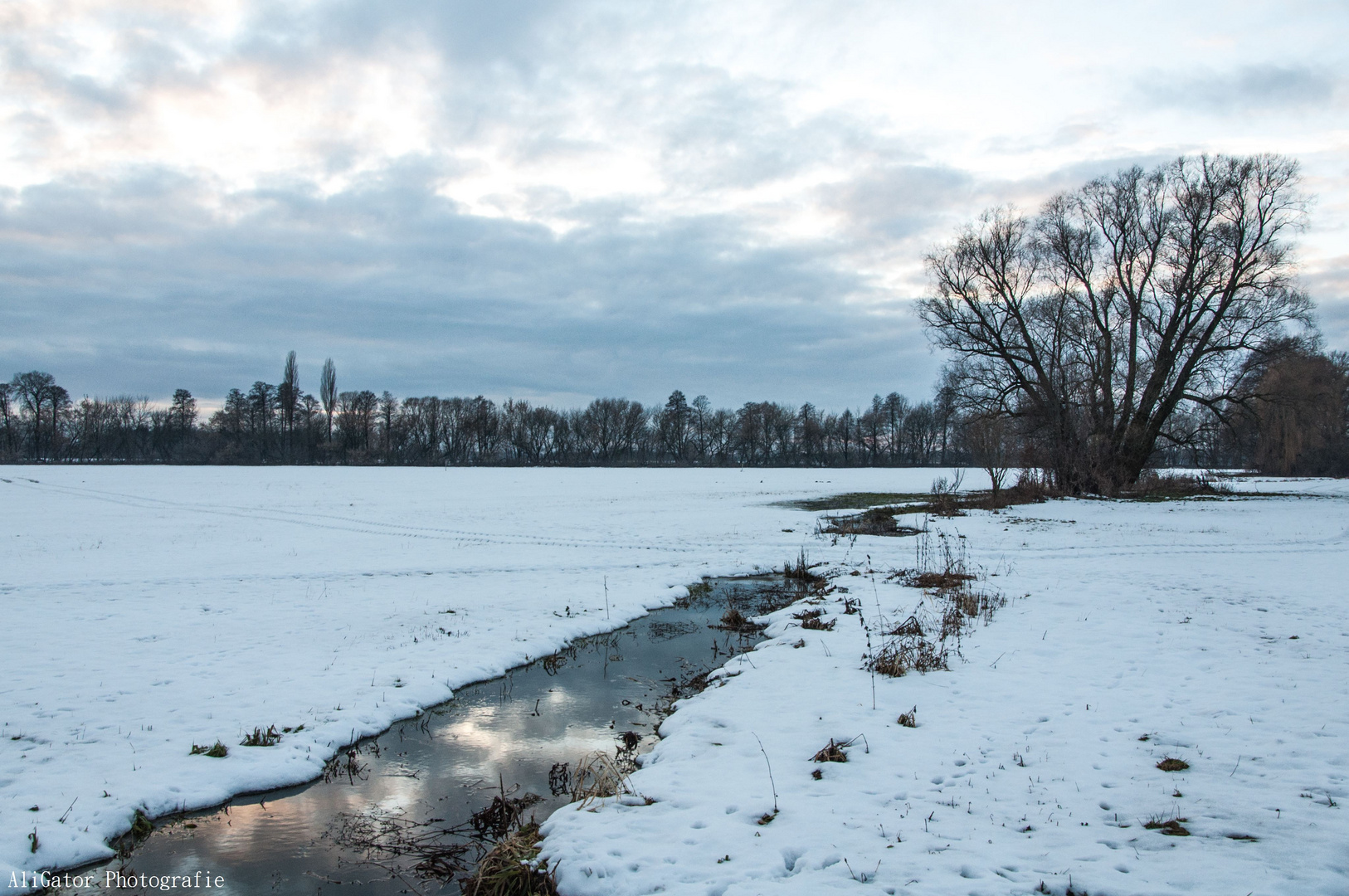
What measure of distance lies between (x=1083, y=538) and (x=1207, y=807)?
51.7 feet

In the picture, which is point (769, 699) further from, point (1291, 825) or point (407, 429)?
point (407, 429)

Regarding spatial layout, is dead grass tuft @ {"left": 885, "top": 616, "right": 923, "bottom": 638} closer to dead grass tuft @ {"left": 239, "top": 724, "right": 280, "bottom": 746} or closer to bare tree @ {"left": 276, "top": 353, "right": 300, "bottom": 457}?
dead grass tuft @ {"left": 239, "top": 724, "right": 280, "bottom": 746}

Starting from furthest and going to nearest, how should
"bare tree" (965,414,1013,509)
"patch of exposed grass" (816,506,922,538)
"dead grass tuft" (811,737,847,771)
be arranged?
1. "bare tree" (965,414,1013,509)
2. "patch of exposed grass" (816,506,922,538)
3. "dead grass tuft" (811,737,847,771)

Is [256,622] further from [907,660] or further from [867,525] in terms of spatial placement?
[867,525]

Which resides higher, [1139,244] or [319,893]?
[1139,244]

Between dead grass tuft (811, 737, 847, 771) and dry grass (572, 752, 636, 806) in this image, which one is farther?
dead grass tuft (811, 737, 847, 771)

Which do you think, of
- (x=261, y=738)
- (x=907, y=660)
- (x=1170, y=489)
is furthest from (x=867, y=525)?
Result: (x=1170, y=489)

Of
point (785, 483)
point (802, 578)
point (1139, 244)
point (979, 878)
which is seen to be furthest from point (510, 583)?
point (785, 483)

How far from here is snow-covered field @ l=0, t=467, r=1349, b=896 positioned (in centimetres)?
414

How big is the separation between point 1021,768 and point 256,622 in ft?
32.8

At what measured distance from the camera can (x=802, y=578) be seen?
1441 cm

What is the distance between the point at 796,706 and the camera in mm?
6887

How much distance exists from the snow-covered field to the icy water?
333 millimetres

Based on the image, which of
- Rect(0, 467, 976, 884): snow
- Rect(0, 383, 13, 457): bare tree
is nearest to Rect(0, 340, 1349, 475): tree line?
Rect(0, 383, 13, 457): bare tree
